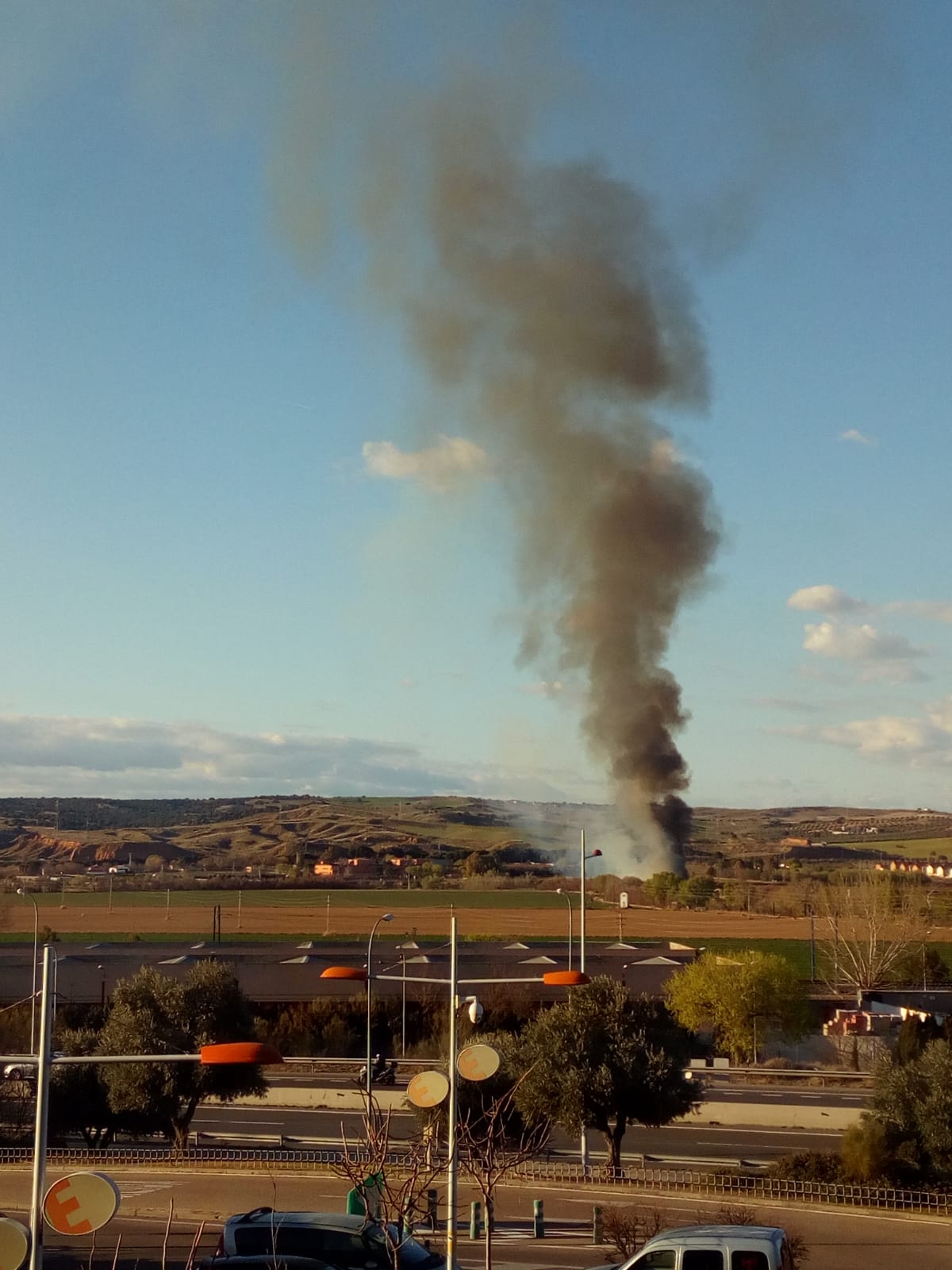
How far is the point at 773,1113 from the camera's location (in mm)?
30641

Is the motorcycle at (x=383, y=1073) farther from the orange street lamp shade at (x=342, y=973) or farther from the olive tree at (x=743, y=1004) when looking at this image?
the orange street lamp shade at (x=342, y=973)

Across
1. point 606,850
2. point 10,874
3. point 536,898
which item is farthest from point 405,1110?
point 10,874

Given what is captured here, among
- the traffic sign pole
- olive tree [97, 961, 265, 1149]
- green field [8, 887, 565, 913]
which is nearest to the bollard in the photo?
olive tree [97, 961, 265, 1149]

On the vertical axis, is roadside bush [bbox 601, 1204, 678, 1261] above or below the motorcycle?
above

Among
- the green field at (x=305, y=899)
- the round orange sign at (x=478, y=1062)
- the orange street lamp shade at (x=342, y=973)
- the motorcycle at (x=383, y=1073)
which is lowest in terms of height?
the green field at (x=305, y=899)

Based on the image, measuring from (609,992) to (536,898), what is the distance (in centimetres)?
8273

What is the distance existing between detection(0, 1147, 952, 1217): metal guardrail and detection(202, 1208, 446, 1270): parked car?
984 mm

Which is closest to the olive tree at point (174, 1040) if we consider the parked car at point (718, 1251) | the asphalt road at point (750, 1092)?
the asphalt road at point (750, 1092)

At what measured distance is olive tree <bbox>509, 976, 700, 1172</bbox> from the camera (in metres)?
23.6

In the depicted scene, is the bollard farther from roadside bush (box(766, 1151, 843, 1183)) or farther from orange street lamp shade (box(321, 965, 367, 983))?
orange street lamp shade (box(321, 965, 367, 983))

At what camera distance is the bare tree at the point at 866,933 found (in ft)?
176

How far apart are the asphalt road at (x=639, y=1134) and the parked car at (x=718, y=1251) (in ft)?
43.8

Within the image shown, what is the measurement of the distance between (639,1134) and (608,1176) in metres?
8.69

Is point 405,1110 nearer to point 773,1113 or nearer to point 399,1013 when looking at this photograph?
point 773,1113
